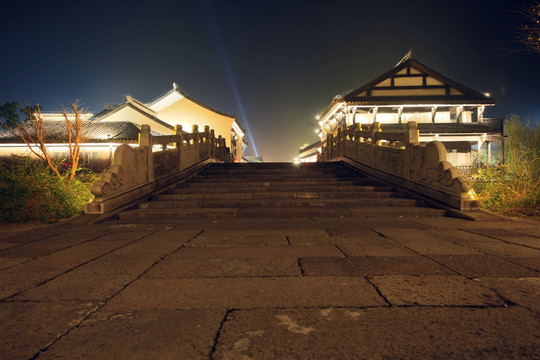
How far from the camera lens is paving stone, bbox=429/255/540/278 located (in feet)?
7.67

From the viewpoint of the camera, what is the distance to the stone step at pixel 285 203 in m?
6.34

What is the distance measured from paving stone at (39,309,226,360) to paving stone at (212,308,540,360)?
0.11 m

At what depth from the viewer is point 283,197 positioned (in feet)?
22.8

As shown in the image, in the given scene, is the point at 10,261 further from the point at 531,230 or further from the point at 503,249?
the point at 531,230

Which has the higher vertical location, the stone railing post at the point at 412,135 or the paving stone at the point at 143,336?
the stone railing post at the point at 412,135

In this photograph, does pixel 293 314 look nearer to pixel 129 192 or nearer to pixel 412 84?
pixel 129 192

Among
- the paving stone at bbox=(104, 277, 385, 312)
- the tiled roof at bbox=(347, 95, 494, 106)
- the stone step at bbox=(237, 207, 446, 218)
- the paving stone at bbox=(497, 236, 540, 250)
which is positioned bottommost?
the paving stone at bbox=(104, 277, 385, 312)

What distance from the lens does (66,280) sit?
2299 millimetres

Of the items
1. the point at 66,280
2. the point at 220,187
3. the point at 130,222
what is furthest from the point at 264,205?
the point at 66,280

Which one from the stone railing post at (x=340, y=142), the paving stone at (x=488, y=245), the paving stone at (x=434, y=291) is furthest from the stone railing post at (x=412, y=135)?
the paving stone at (x=434, y=291)

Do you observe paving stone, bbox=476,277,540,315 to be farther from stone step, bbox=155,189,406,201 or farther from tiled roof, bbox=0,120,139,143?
tiled roof, bbox=0,120,139,143

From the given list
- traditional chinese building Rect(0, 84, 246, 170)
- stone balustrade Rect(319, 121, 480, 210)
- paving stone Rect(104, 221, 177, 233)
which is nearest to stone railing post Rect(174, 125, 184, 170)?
paving stone Rect(104, 221, 177, 233)

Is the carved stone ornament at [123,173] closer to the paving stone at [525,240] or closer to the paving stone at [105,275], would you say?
the paving stone at [105,275]

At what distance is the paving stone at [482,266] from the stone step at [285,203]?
3490 millimetres
